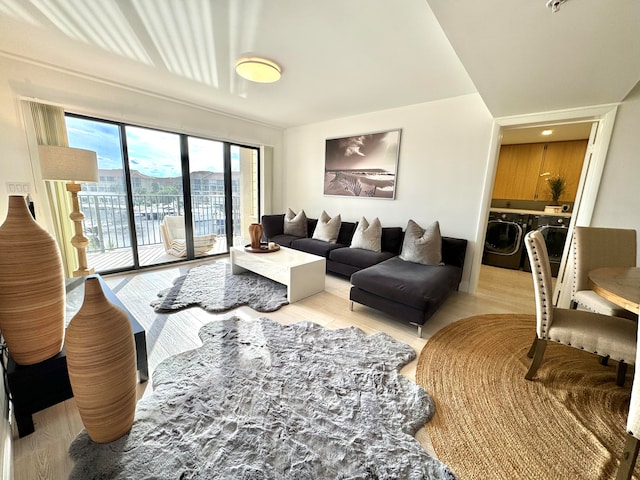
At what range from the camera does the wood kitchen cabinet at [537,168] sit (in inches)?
168

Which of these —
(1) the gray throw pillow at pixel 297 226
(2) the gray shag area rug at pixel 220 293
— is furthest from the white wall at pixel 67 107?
(1) the gray throw pillow at pixel 297 226

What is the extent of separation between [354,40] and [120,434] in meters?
2.94

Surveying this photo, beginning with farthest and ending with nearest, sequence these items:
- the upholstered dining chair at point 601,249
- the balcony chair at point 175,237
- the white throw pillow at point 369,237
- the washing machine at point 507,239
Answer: the washing machine at point 507,239 < the balcony chair at point 175,237 < the white throw pillow at point 369,237 < the upholstered dining chair at point 601,249

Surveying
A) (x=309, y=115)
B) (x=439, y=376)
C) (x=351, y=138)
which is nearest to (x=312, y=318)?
(x=439, y=376)

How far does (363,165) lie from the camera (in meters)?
3.98

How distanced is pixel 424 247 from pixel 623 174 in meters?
1.88

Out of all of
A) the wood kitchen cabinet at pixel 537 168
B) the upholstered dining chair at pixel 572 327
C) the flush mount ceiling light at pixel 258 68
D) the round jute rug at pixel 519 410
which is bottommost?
the round jute rug at pixel 519 410

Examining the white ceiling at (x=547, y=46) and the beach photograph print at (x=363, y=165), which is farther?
the beach photograph print at (x=363, y=165)

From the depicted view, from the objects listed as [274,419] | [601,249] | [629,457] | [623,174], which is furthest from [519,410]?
[623,174]

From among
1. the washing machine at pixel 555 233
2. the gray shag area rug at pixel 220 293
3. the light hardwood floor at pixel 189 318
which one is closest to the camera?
the light hardwood floor at pixel 189 318

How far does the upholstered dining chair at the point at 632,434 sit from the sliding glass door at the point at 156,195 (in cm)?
463

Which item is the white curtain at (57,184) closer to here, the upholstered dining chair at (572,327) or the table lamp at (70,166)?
the table lamp at (70,166)

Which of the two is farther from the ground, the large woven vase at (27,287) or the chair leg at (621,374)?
the large woven vase at (27,287)

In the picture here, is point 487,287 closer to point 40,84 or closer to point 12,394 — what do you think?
point 12,394
